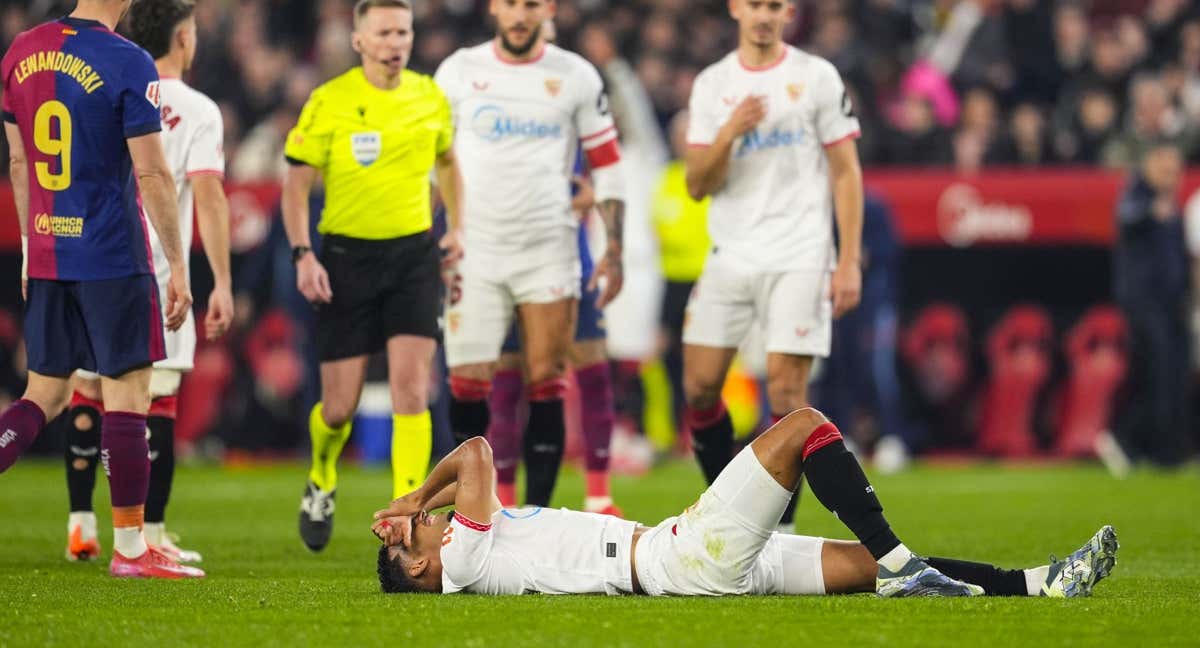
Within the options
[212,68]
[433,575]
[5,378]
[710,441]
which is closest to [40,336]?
[433,575]

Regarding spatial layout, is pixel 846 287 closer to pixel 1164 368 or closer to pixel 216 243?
pixel 216 243

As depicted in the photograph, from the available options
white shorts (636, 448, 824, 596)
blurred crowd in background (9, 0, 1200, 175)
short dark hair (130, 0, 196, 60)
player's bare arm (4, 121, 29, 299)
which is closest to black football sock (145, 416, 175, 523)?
player's bare arm (4, 121, 29, 299)

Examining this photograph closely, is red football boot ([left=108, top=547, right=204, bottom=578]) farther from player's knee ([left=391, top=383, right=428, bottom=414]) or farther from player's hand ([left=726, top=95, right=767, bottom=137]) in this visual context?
player's hand ([left=726, top=95, right=767, bottom=137])

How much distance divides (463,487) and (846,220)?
2972 millimetres

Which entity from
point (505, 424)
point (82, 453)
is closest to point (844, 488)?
point (505, 424)

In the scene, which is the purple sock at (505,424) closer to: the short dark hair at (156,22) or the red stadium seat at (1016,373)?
the short dark hair at (156,22)

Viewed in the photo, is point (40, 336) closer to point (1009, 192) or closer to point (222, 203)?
point (222, 203)

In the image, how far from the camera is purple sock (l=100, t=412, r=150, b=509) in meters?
7.70

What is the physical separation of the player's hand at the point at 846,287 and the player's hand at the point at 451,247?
6.03 feet

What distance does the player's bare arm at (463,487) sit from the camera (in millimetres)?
6832

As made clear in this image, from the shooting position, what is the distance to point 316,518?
30.1ft

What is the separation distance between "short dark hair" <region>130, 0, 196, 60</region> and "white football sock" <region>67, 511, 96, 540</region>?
6.90ft

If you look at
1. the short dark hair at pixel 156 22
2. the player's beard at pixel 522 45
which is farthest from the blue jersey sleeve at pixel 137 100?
the player's beard at pixel 522 45

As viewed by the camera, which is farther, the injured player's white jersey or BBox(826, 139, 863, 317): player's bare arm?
BBox(826, 139, 863, 317): player's bare arm
